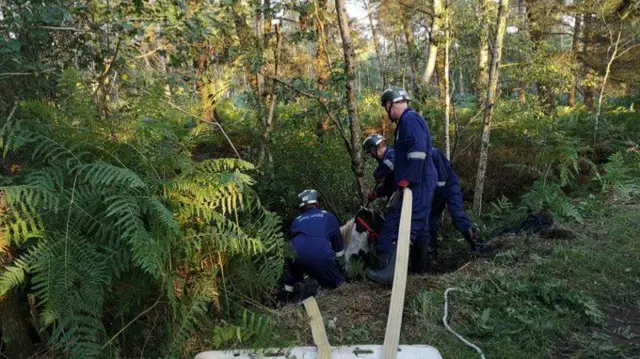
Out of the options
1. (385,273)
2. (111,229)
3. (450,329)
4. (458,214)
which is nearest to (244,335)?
(111,229)

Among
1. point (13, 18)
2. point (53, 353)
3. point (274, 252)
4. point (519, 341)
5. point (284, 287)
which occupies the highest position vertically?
point (13, 18)

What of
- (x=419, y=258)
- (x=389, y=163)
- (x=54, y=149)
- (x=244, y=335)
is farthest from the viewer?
(x=389, y=163)

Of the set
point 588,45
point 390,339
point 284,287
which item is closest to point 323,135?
point 284,287

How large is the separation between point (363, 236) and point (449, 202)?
4.55ft

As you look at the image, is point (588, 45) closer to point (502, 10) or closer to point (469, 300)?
point (502, 10)

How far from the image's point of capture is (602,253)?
4551 mm

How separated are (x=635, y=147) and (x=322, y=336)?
27.6 ft

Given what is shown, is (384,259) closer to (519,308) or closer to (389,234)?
(389,234)

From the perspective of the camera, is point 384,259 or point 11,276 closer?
point 11,276

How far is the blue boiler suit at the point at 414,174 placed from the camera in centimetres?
493

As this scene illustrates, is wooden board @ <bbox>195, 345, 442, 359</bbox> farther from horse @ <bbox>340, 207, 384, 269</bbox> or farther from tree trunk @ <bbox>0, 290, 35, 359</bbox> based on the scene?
horse @ <bbox>340, 207, 384, 269</bbox>

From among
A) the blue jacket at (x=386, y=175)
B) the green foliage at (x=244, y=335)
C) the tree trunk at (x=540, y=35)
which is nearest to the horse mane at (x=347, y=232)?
the blue jacket at (x=386, y=175)

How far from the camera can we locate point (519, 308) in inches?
140

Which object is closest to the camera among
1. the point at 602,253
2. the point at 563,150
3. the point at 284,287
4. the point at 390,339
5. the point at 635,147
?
the point at 390,339
